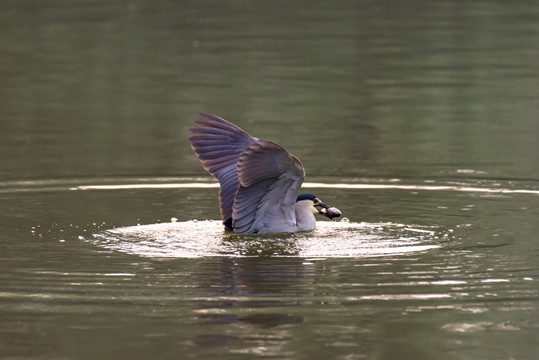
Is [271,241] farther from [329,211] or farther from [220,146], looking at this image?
[220,146]

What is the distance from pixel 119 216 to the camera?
34.8ft

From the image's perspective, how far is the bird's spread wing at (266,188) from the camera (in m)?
9.20

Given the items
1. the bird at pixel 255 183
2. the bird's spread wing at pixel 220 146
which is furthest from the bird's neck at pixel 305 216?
the bird's spread wing at pixel 220 146

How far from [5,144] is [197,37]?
13.5 m

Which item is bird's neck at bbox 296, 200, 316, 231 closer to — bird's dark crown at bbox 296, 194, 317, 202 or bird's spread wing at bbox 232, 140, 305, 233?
bird's dark crown at bbox 296, 194, 317, 202

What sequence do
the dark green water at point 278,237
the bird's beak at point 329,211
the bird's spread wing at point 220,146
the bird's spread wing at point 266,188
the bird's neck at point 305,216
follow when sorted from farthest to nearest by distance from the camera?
the bird's spread wing at point 220,146
the bird's beak at point 329,211
the bird's neck at point 305,216
the bird's spread wing at point 266,188
the dark green water at point 278,237

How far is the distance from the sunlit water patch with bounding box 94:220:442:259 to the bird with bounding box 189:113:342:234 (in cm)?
11

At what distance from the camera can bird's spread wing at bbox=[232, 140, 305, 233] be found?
920 cm

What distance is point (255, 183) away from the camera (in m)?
9.58

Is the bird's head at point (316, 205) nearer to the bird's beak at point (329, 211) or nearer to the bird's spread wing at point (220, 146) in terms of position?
the bird's beak at point (329, 211)

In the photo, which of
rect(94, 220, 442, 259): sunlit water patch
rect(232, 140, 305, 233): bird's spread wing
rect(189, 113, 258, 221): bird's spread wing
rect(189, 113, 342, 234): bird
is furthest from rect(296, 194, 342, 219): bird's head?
rect(189, 113, 258, 221): bird's spread wing

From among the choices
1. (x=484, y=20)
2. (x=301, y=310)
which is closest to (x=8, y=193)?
(x=301, y=310)

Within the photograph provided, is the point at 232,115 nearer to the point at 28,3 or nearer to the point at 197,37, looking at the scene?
the point at 197,37

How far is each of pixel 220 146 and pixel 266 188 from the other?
50.9 inches
